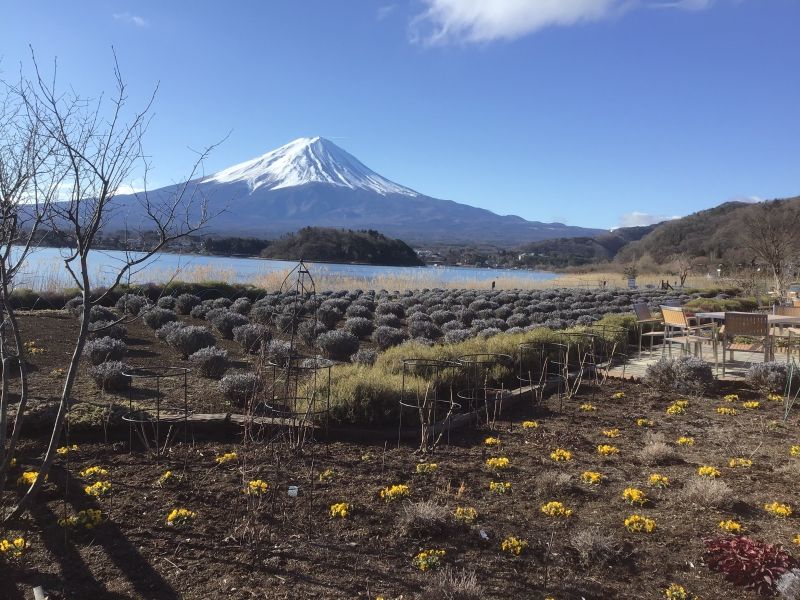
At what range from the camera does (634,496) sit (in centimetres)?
337

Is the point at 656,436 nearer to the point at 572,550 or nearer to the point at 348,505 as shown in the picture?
the point at 572,550

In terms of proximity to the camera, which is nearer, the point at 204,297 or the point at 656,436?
the point at 656,436

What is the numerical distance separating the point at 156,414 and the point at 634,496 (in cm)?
343

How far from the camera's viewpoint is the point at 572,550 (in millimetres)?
2783

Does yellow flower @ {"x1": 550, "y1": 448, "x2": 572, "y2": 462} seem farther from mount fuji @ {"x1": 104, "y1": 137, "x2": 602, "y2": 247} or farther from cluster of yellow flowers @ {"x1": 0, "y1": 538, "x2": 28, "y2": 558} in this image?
mount fuji @ {"x1": 104, "y1": 137, "x2": 602, "y2": 247}

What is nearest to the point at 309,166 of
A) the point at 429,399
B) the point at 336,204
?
the point at 336,204

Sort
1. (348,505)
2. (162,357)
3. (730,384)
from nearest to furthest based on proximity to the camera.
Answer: (348,505), (730,384), (162,357)

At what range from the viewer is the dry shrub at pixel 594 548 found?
269cm

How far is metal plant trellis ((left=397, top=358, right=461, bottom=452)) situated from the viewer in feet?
14.6

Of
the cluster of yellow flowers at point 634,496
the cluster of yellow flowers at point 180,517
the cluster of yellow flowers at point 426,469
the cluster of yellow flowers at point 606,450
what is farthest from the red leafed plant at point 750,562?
the cluster of yellow flowers at point 180,517

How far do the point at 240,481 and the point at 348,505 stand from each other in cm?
80

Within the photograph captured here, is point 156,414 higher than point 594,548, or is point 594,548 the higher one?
point 156,414

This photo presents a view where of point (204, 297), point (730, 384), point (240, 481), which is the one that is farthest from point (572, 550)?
point (204, 297)

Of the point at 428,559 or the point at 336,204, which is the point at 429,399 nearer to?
the point at 428,559
